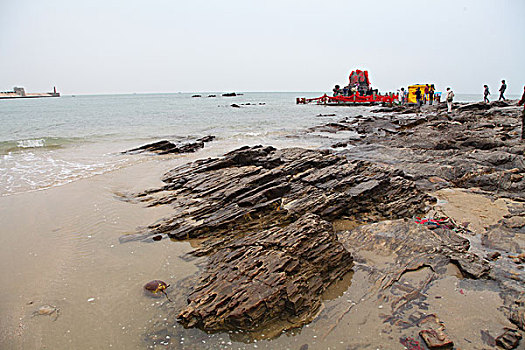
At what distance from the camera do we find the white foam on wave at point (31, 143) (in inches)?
896

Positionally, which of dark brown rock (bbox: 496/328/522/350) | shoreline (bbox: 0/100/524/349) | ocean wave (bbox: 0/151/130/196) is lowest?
dark brown rock (bbox: 496/328/522/350)

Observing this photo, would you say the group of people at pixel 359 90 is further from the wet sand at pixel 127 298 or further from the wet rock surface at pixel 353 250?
the wet sand at pixel 127 298

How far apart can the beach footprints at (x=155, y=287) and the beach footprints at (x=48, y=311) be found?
135 centimetres

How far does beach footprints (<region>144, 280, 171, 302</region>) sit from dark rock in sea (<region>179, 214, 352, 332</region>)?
2.15 ft

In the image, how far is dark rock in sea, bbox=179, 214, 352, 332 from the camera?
4434 millimetres

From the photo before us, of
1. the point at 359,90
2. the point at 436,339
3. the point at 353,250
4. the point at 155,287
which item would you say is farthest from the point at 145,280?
the point at 359,90

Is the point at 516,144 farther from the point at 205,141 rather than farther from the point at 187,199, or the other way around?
the point at 205,141

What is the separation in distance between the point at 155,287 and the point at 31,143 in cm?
2561

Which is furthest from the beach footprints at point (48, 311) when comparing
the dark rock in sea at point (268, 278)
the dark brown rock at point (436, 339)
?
the dark brown rock at point (436, 339)

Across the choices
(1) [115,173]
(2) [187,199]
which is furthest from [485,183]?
(1) [115,173]

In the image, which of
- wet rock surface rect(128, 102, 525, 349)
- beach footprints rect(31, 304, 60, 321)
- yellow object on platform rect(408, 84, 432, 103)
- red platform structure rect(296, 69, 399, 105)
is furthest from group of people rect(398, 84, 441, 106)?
beach footprints rect(31, 304, 60, 321)

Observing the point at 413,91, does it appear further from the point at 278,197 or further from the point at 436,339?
the point at 436,339

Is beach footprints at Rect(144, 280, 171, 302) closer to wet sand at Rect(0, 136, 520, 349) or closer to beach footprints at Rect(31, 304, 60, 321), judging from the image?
wet sand at Rect(0, 136, 520, 349)

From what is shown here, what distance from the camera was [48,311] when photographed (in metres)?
4.80
